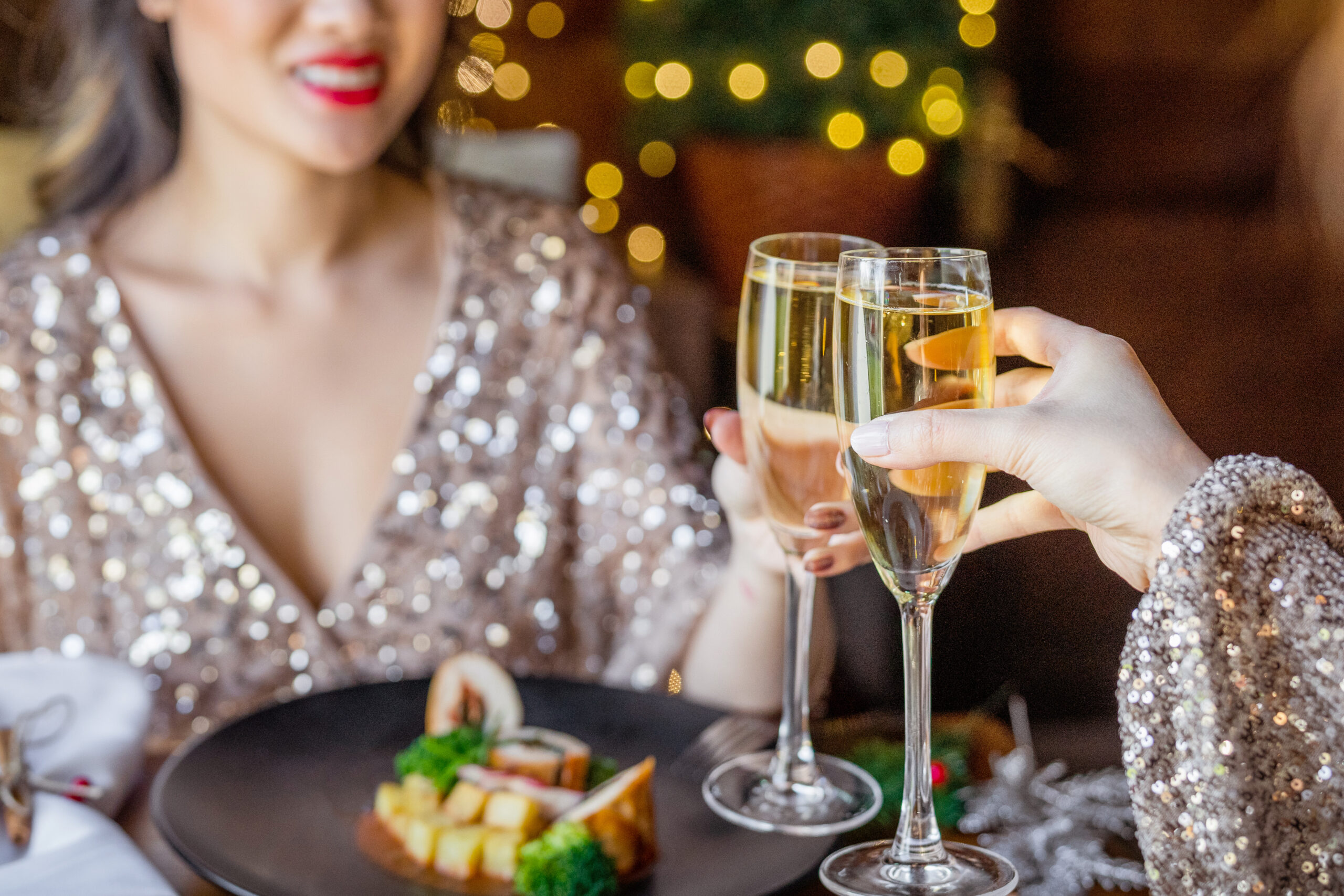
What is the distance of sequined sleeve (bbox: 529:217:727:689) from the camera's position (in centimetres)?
149

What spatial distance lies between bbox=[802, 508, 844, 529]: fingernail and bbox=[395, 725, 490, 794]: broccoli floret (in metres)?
0.31

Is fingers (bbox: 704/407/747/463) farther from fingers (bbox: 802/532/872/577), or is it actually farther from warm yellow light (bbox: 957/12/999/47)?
warm yellow light (bbox: 957/12/999/47)

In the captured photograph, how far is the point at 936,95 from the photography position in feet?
11.8

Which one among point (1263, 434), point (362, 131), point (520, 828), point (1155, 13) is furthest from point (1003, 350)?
point (1155, 13)

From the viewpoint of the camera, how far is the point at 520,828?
86 centimetres

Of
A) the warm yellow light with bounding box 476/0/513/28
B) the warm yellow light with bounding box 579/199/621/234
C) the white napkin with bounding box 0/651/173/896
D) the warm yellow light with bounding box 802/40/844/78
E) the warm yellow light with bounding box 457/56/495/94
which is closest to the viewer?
the white napkin with bounding box 0/651/173/896

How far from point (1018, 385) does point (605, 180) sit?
3499 millimetres

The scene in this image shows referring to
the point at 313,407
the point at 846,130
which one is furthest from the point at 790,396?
the point at 846,130

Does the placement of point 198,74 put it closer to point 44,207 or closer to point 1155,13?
point 44,207

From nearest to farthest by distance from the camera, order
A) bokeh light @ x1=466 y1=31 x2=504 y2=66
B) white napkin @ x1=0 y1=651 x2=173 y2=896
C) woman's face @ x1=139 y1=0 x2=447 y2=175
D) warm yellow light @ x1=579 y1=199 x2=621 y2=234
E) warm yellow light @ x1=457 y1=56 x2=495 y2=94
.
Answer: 1. white napkin @ x1=0 y1=651 x2=173 y2=896
2. woman's face @ x1=139 y1=0 x2=447 y2=175
3. warm yellow light @ x1=457 y1=56 x2=495 y2=94
4. bokeh light @ x1=466 y1=31 x2=504 y2=66
5. warm yellow light @ x1=579 y1=199 x2=621 y2=234

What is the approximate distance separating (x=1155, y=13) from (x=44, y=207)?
407cm

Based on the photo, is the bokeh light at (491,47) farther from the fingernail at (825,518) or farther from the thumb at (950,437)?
the thumb at (950,437)

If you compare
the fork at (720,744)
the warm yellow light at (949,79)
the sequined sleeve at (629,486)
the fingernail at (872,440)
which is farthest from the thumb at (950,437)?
the warm yellow light at (949,79)

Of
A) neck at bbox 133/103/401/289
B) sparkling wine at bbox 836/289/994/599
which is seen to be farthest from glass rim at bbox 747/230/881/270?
neck at bbox 133/103/401/289
